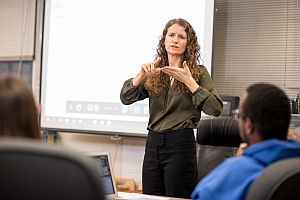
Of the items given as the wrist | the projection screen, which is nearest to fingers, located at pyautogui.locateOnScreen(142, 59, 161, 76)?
the wrist

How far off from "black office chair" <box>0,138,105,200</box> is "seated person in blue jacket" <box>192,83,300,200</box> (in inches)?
20.8

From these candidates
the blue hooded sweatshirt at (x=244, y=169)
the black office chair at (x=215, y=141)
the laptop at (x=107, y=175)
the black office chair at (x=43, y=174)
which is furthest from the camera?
the black office chair at (x=215, y=141)

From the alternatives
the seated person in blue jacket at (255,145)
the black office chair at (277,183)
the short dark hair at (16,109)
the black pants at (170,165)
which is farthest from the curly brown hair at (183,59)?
the short dark hair at (16,109)

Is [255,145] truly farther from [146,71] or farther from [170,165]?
[146,71]

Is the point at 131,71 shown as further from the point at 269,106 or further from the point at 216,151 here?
the point at 269,106

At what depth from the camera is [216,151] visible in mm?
2840

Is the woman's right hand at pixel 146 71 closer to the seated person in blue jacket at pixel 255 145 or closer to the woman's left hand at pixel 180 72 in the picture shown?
the woman's left hand at pixel 180 72

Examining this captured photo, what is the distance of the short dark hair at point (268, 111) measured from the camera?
1316 millimetres

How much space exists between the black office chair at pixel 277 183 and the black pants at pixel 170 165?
128 cm

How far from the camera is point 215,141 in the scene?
284 centimetres

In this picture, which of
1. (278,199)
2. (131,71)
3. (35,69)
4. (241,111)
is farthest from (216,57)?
(278,199)

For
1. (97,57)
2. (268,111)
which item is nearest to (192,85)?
(268,111)

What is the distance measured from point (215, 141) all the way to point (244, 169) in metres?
1.60

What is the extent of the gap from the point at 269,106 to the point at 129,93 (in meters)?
1.43
